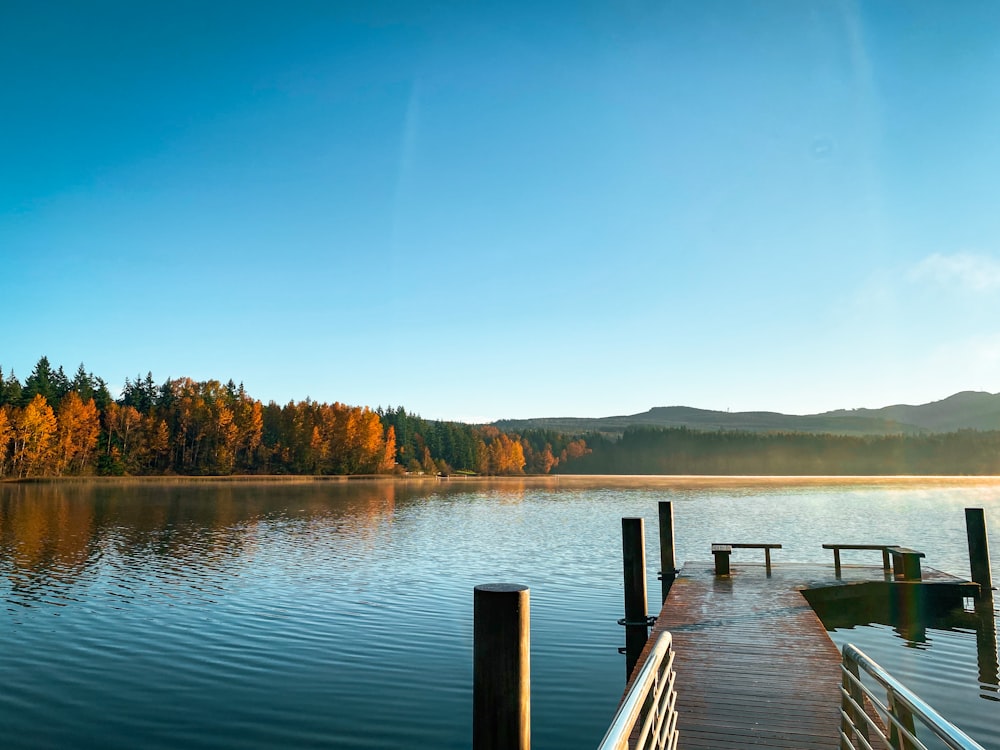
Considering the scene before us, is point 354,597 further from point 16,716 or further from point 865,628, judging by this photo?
point 865,628

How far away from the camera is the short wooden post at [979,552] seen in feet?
57.0

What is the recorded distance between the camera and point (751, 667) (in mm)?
9422

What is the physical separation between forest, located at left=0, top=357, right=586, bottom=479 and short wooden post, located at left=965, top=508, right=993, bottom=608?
303 feet

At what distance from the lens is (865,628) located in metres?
16.6

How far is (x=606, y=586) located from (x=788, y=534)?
65.9 ft

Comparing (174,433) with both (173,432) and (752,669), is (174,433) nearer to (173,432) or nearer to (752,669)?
(173,432)

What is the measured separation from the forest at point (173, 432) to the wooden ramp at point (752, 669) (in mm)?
89396

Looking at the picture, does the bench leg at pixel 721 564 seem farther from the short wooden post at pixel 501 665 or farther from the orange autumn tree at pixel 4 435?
the orange autumn tree at pixel 4 435

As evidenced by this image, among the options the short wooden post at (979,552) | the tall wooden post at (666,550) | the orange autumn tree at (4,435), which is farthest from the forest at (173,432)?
the short wooden post at (979,552)

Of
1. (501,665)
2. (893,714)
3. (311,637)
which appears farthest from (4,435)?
(893,714)

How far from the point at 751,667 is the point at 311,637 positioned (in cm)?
913

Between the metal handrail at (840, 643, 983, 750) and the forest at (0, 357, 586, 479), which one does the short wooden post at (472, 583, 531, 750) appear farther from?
the forest at (0, 357, 586, 479)

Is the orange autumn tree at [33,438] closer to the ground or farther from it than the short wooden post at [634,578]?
farther from it

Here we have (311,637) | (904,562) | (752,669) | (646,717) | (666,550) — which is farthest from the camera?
(666,550)
